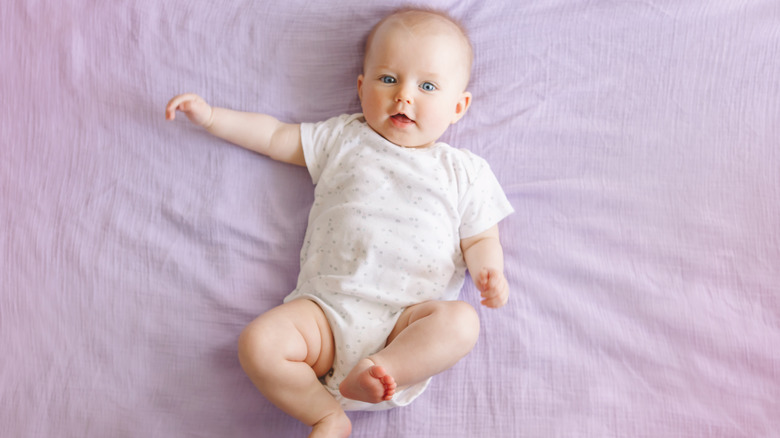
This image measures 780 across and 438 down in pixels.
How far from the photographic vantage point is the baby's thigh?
111cm

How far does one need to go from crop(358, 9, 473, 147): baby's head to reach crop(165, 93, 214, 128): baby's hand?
327 mm

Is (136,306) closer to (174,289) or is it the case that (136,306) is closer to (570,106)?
(174,289)

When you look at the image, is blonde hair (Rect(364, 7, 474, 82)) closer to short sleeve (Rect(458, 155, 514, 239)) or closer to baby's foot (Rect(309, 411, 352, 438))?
short sleeve (Rect(458, 155, 514, 239))

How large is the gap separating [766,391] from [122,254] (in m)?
1.31

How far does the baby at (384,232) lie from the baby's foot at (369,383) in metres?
0.02

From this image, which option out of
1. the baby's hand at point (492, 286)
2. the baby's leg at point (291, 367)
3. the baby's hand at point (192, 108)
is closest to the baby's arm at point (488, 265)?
the baby's hand at point (492, 286)

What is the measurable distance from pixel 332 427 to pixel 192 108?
69cm

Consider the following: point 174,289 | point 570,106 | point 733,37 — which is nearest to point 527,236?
point 570,106

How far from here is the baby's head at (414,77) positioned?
1.27 meters

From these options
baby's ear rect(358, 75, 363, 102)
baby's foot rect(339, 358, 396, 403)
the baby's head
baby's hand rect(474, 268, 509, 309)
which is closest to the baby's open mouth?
the baby's head

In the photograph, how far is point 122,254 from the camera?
131cm

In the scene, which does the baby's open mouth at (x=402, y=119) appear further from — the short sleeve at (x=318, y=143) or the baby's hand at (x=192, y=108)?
the baby's hand at (x=192, y=108)

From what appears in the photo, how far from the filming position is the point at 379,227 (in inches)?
49.3

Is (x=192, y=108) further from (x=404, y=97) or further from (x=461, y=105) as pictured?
(x=461, y=105)
